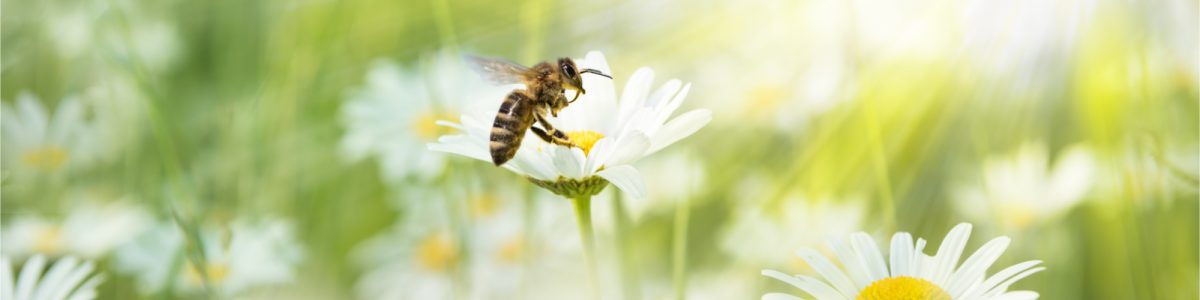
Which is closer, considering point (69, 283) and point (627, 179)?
point (627, 179)

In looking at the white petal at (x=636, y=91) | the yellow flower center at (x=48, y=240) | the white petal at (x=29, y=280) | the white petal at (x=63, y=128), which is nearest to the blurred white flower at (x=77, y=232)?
the yellow flower center at (x=48, y=240)

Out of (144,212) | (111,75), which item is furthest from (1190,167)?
(111,75)

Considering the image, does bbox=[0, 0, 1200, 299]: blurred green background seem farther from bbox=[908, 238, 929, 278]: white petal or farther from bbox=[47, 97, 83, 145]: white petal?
bbox=[908, 238, 929, 278]: white petal

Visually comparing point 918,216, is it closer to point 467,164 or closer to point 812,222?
point 812,222

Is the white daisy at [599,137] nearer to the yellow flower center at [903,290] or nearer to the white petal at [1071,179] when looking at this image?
the yellow flower center at [903,290]

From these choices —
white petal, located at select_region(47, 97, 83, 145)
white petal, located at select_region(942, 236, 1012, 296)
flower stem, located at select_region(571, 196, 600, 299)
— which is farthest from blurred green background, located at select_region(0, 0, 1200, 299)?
white petal, located at select_region(942, 236, 1012, 296)

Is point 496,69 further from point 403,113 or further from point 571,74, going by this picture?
point 403,113

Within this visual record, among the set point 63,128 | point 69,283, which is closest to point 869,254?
point 69,283
